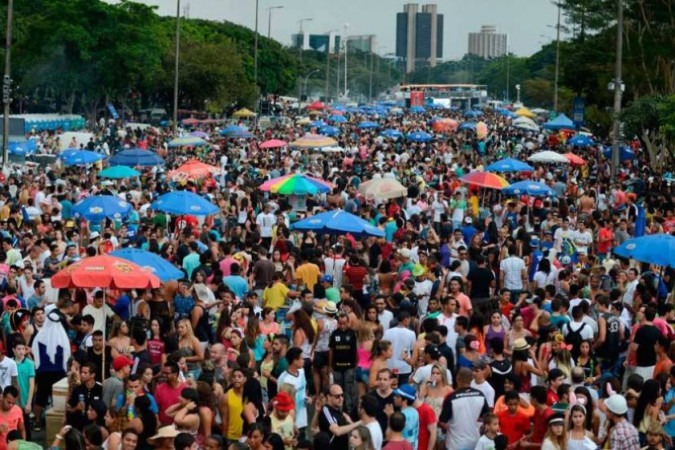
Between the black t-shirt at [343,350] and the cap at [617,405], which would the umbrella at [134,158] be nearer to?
the black t-shirt at [343,350]

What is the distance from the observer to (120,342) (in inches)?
512

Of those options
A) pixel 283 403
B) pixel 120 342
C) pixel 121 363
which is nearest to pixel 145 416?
pixel 283 403

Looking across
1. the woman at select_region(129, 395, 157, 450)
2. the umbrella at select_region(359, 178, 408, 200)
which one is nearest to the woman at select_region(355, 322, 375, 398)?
the woman at select_region(129, 395, 157, 450)

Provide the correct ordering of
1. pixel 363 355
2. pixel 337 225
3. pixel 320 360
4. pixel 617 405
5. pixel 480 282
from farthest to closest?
pixel 337 225
pixel 480 282
pixel 320 360
pixel 363 355
pixel 617 405

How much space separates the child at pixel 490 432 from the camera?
10.2m

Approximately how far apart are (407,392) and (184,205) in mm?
10475

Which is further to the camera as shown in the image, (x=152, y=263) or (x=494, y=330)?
(x=152, y=263)

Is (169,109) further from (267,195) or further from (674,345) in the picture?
(674,345)

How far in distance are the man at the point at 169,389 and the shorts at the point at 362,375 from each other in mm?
2335

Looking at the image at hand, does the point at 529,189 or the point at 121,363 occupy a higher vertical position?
the point at 529,189

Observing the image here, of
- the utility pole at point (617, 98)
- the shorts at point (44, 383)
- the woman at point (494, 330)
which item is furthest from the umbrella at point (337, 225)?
the utility pole at point (617, 98)

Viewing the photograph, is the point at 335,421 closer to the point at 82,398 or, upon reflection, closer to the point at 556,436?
the point at 556,436

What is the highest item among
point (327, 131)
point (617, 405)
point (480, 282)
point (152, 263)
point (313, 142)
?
point (327, 131)

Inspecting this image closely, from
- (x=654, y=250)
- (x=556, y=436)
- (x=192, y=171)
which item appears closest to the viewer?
(x=556, y=436)
